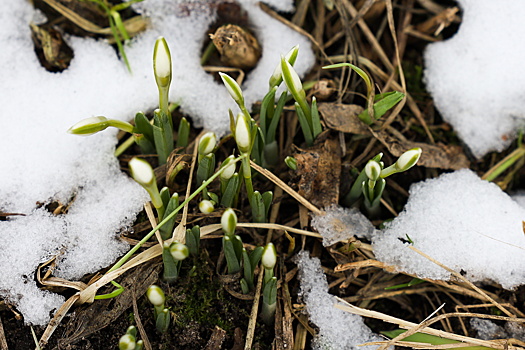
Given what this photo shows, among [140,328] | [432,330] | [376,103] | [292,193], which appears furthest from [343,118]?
[140,328]

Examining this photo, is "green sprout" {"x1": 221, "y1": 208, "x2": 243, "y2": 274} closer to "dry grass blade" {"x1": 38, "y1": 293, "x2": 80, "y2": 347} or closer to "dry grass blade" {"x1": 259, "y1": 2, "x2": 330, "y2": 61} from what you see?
"dry grass blade" {"x1": 38, "y1": 293, "x2": 80, "y2": 347}

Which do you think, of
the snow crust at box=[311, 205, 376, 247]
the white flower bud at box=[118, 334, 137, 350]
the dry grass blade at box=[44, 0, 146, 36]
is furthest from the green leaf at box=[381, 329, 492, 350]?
the dry grass blade at box=[44, 0, 146, 36]

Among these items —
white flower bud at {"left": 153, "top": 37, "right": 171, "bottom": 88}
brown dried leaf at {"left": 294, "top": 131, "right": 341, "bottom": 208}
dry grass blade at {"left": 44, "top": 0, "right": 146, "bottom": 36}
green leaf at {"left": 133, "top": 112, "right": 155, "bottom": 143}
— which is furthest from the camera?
dry grass blade at {"left": 44, "top": 0, "right": 146, "bottom": 36}

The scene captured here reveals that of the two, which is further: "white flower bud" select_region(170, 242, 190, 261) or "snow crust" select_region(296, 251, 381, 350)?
"snow crust" select_region(296, 251, 381, 350)

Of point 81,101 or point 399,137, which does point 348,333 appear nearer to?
point 399,137

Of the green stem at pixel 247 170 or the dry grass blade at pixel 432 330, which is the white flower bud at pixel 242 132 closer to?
the green stem at pixel 247 170

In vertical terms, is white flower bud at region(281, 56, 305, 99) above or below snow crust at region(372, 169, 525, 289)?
above

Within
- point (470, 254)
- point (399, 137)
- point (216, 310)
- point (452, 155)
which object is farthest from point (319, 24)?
point (216, 310)
